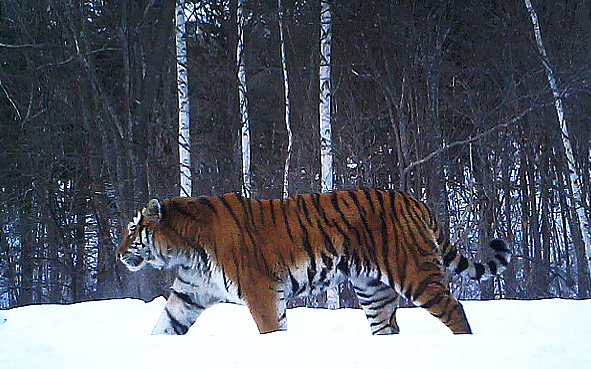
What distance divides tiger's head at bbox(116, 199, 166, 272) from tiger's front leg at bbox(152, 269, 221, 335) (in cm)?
23

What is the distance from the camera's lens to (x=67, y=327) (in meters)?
5.84

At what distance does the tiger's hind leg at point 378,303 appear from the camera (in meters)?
5.67

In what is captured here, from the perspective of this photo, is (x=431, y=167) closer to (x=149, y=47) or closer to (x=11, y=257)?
(x=149, y=47)

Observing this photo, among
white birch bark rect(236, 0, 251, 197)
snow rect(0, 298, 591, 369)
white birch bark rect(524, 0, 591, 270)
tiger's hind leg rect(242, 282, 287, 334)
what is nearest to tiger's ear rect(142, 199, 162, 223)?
tiger's hind leg rect(242, 282, 287, 334)

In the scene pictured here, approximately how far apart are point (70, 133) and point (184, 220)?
1032 cm

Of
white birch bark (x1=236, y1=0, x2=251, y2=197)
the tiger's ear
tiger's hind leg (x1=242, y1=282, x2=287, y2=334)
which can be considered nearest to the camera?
tiger's hind leg (x1=242, y1=282, x2=287, y2=334)

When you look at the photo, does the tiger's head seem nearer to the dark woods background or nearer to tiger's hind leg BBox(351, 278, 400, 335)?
tiger's hind leg BBox(351, 278, 400, 335)

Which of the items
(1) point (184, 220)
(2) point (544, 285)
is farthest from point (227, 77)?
(1) point (184, 220)

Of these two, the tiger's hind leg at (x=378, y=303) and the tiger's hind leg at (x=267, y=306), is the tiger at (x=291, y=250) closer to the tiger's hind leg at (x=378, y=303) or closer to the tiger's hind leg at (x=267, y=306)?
the tiger's hind leg at (x=267, y=306)

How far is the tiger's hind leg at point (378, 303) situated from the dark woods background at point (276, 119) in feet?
22.0

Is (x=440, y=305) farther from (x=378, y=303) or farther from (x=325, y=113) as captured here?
(x=325, y=113)

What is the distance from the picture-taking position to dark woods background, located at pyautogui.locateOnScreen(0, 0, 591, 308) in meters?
12.8

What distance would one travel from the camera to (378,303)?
568 centimetres

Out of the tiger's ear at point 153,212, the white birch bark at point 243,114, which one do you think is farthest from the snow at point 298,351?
the white birch bark at point 243,114
